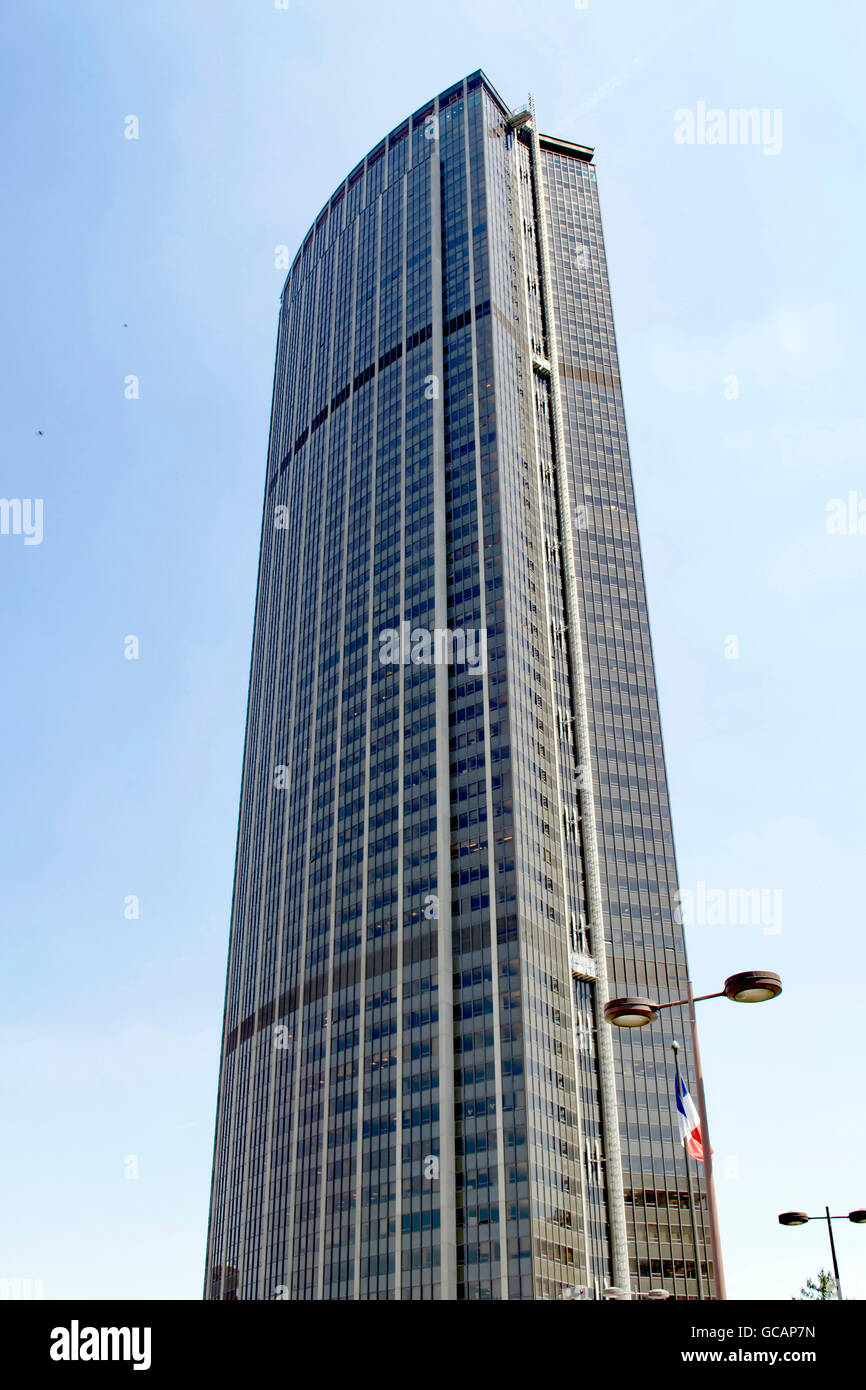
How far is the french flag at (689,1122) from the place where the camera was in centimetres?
3120

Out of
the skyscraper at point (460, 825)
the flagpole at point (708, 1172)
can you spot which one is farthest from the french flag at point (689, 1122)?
the skyscraper at point (460, 825)

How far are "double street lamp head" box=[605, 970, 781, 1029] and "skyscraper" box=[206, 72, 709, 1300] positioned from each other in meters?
93.2

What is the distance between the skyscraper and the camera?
122688mm

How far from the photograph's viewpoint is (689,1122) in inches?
1264

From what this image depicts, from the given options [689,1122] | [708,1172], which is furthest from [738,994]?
[689,1122]

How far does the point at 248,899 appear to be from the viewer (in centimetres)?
18550

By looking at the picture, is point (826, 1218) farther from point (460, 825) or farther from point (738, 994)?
point (460, 825)

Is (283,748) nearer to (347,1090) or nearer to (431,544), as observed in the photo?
(431,544)

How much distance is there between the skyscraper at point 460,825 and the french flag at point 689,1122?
84097 mm

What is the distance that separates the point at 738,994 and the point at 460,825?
11579 cm

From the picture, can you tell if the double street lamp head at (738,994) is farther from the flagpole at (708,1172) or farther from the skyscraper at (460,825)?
the skyscraper at (460,825)

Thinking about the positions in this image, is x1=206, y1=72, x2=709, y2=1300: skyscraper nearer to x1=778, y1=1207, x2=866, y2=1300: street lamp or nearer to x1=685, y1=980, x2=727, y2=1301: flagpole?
x1=778, y1=1207, x2=866, y2=1300: street lamp
